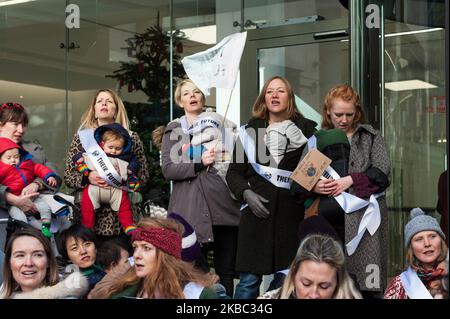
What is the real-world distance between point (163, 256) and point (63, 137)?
15.9ft

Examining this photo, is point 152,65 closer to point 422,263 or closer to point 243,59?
point 243,59

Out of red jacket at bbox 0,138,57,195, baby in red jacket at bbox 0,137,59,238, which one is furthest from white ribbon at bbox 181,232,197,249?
red jacket at bbox 0,138,57,195

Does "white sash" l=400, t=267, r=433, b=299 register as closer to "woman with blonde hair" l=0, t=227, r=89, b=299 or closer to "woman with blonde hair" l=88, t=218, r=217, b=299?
"woman with blonde hair" l=88, t=218, r=217, b=299

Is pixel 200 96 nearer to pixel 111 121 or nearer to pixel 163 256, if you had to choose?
pixel 111 121

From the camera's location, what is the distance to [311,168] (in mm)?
5910

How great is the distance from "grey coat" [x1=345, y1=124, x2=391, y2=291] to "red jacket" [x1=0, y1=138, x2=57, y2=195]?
2.16 m

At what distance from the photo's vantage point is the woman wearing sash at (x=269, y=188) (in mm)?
6320

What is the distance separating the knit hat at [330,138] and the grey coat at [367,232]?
8cm

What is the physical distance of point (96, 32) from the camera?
32.5 ft

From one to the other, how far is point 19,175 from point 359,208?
2383mm

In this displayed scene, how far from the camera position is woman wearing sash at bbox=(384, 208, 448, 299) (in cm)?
524

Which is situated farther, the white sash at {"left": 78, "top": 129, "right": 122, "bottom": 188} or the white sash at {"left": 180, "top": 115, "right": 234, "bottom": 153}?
the white sash at {"left": 180, "top": 115, "right": 234, "bottom": 153}
